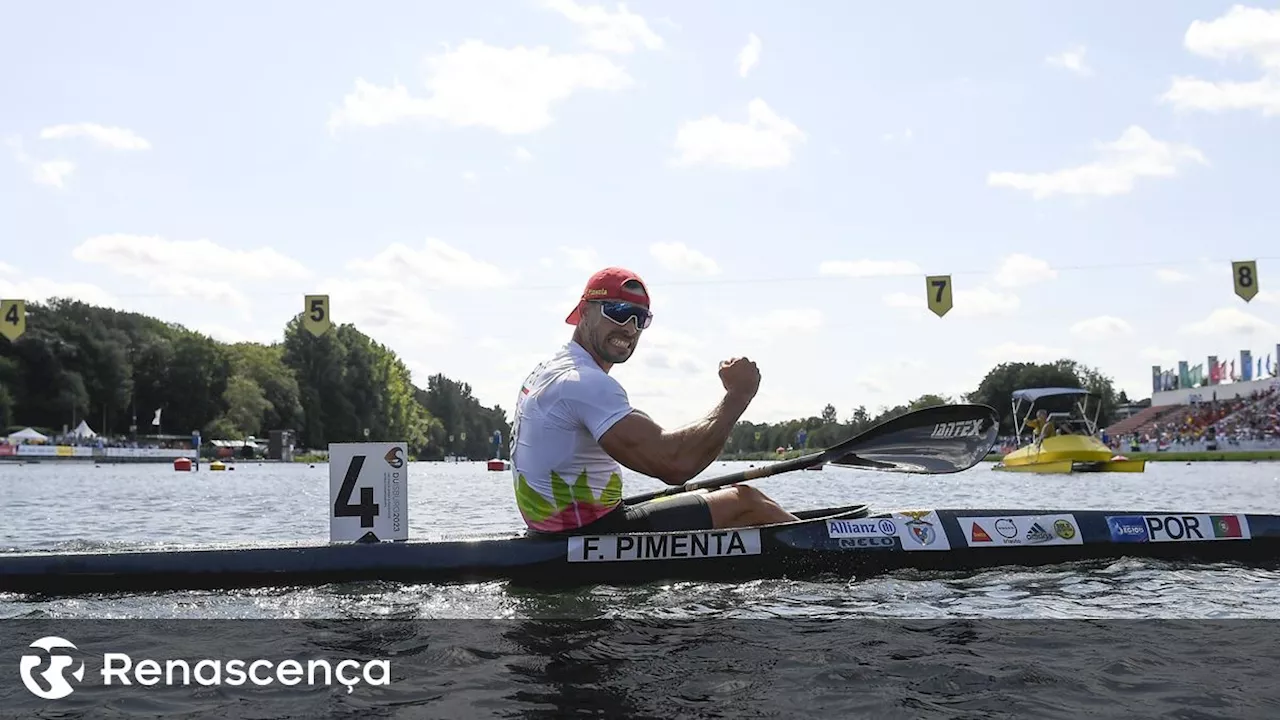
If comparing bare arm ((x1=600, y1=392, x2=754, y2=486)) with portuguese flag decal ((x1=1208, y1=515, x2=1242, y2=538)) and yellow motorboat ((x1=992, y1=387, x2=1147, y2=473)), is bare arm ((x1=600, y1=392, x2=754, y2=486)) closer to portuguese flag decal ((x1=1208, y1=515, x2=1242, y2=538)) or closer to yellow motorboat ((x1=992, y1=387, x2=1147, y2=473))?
portuguese flag decal ((x1=1208, y1=515, x2=1242, y2=538))

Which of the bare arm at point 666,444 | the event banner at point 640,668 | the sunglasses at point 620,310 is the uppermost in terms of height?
the sunglasses at point 620,310

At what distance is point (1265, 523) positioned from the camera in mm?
8180

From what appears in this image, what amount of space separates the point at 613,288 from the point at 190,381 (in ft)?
314

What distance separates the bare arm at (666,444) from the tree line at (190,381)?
82.6 m

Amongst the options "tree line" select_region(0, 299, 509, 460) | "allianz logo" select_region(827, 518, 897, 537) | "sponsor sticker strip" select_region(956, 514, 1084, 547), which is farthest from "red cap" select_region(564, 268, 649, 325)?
"tree line" select_region(0, 299, 509, 460)

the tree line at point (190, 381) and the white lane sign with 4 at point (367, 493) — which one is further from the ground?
the tree line at point (190, 381)

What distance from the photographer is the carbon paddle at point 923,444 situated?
8.29m

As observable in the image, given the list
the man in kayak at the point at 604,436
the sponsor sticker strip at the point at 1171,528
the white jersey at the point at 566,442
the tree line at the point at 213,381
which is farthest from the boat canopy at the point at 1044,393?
the tree line at the point at 213,381

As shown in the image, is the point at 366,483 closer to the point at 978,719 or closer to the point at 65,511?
the point at 978,719

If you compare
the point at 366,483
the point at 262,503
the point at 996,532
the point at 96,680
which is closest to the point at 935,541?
the point at 996,532

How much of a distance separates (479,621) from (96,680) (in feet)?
6.30

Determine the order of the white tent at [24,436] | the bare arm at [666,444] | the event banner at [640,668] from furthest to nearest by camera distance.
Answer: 1. the white tent at [24,436]
2. the bare arm at [666,444]
3. the event banner at [640,668]

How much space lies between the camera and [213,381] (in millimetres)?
94188

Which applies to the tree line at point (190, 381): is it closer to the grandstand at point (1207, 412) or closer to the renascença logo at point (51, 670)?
the grandstand at point (1207, 412)
